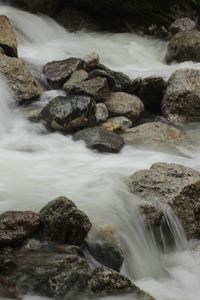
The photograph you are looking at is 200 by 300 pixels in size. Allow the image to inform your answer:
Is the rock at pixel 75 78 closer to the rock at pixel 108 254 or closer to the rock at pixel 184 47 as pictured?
the rock at pixel 184 47

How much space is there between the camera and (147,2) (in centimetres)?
1278

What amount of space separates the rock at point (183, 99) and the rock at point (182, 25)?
336 cm

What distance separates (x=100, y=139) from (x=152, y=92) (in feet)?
7.35

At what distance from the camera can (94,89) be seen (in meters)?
8.65

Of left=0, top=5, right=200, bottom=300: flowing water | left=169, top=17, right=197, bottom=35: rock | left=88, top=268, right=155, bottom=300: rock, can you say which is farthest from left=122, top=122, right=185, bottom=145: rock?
left=169, top=17, right=197, bottom=35: rock

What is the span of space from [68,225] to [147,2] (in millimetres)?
9245

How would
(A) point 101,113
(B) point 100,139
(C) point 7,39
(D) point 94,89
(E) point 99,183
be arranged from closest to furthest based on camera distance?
(E) point 99,183 < (B) point 100,139 < (A) point 101,113 < (D) point 94,89 < (C) point 7,39

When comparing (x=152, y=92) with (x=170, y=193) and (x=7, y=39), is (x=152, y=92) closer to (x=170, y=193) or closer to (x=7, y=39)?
(x=7, y=39)

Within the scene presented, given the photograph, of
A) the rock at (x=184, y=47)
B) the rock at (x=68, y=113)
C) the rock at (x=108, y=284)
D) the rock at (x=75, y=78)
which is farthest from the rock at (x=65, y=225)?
the rock at (x=184, y=47)

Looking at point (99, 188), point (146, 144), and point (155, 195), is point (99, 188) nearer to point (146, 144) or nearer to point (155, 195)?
point (155, 195)

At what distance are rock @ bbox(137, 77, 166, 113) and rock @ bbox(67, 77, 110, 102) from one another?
2.34 ft

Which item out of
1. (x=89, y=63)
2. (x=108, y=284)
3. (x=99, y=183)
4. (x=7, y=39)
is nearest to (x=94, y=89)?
(x=89, y=63)

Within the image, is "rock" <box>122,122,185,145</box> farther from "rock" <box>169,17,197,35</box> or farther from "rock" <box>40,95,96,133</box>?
"rock" <box>169,17,197,35</box>

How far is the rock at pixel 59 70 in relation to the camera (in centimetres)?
908
